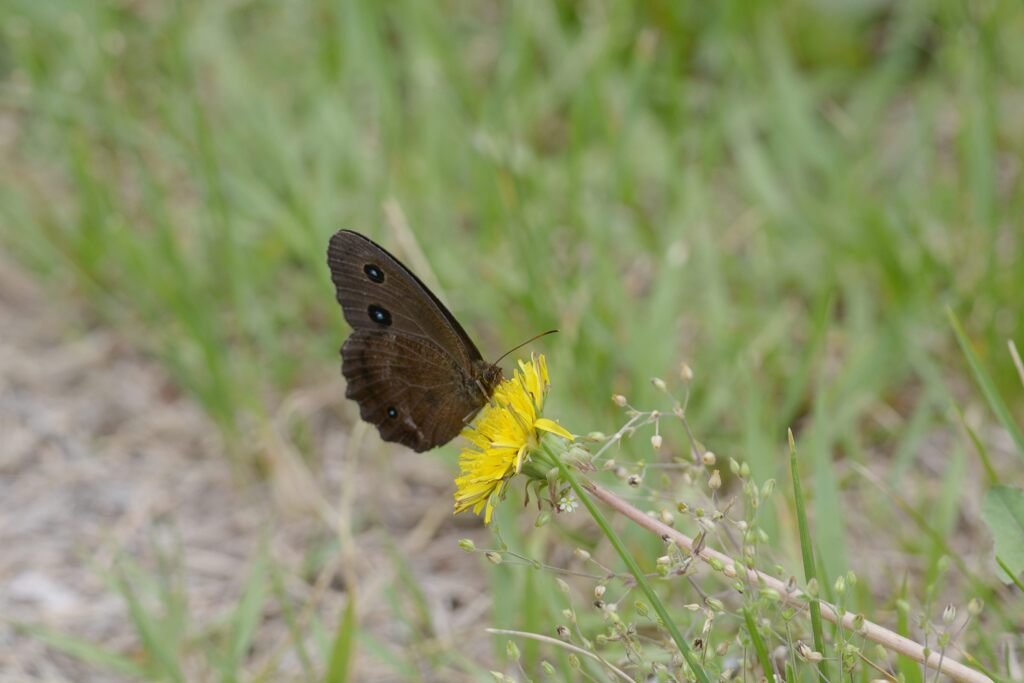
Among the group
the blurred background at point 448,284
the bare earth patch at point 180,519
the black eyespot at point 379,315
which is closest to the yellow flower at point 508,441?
the black eyespot at point 379,315

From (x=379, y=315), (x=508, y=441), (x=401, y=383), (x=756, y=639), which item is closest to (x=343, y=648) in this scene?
(x=401, y=383)

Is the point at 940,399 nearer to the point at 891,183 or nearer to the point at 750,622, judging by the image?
the point at 891,183

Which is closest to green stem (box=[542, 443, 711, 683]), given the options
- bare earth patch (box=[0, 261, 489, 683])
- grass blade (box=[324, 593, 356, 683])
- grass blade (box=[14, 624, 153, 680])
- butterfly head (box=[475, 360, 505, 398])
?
butterfly head (box=[475, 360, 505, 398])

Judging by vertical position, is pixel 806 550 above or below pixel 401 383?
below

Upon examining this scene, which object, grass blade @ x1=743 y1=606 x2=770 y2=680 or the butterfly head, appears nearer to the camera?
grass blade @ x1=743 y1=606 x2=770 y2=680

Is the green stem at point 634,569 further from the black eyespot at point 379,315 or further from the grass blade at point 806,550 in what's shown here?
the black eyespot at point 379,315

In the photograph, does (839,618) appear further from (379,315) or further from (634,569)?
(379,315)

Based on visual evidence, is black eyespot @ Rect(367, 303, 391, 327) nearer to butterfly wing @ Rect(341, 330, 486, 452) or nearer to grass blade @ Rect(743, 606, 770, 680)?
butterfly wing @ Rect(341, 330, 486, 452)

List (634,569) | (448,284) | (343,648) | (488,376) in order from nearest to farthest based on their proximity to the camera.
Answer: (634,569), (488,376), (343,648), (448,284)
